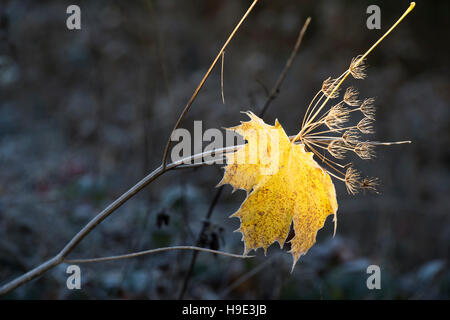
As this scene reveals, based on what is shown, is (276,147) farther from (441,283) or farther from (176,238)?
(441,283)

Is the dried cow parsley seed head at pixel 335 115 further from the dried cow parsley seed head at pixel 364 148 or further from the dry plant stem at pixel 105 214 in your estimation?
the dry plant stem at pixel 105 214

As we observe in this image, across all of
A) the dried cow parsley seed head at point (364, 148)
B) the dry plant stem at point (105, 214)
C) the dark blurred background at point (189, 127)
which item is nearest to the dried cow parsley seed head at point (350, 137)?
the dried cow parsley seed head at point (364, 148)

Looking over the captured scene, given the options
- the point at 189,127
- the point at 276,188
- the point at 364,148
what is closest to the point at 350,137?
the point at 364,148

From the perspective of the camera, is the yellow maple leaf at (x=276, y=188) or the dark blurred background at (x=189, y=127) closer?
the yellow maple leaf at (x=276, y=188)

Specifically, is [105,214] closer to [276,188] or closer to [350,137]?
[276,188]

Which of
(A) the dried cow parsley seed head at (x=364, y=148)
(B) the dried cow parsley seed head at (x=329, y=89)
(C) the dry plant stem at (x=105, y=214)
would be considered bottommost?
(C) the dry plant stem at (x=105, y=214)

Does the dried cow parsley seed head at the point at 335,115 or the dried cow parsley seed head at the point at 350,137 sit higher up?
the dried cow parsley seed head at the point at 335,115
